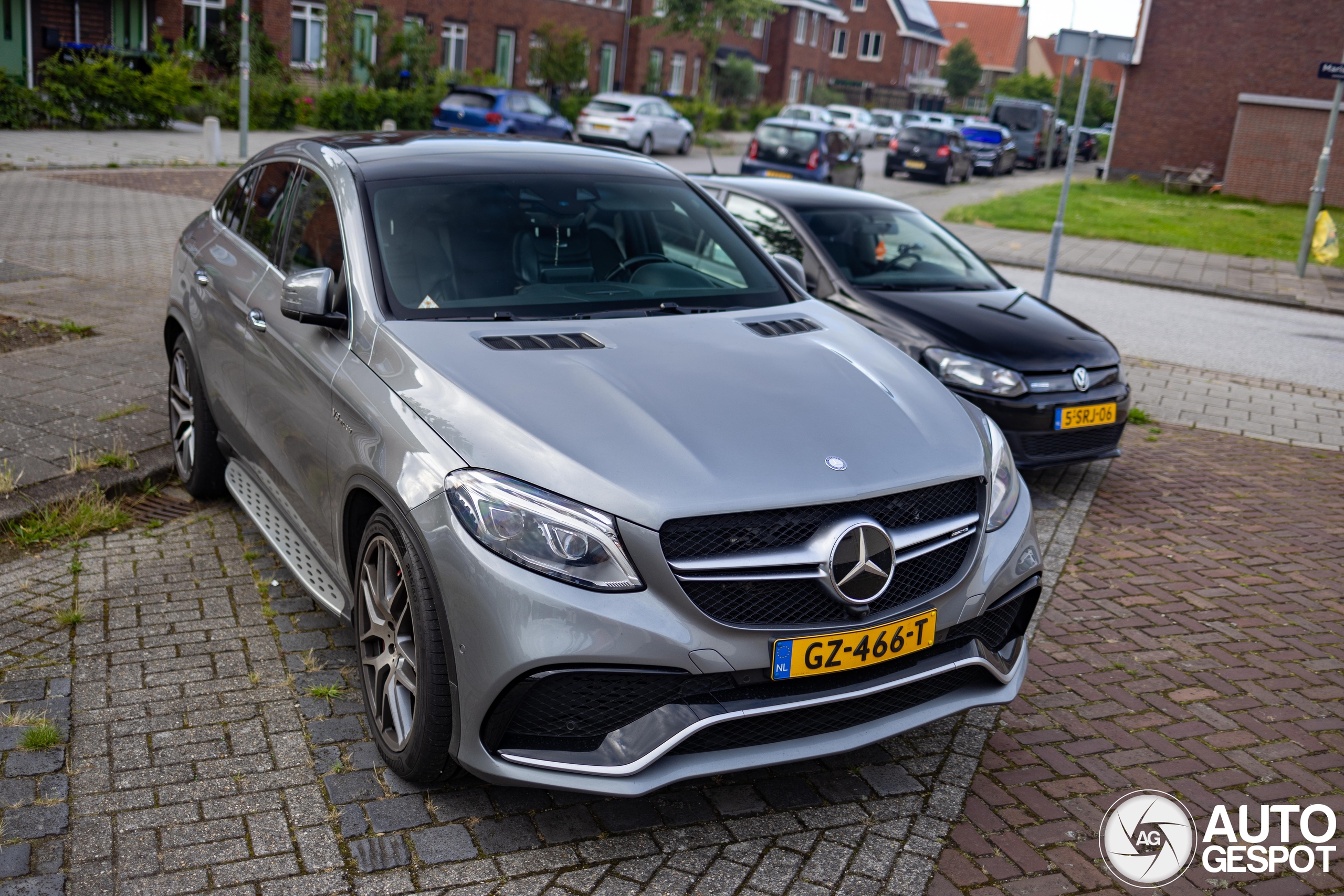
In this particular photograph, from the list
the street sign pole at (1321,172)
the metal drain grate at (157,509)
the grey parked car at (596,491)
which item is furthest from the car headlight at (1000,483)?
the street sign pole at (1321,172)

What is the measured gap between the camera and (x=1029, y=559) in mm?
3533

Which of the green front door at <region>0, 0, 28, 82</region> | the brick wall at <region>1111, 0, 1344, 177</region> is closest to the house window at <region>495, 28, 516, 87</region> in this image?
the green front door at <region>0, 0, 28, 82</region>

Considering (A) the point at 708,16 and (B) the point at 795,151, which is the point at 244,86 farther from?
(A) the point at 708,16

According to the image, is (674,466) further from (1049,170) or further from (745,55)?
(745,55)

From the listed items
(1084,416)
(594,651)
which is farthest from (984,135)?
(594,651)

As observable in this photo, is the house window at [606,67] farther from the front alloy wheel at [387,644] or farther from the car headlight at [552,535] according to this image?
the car headlight at [552,535]

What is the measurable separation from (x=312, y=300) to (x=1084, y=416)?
4.50 m

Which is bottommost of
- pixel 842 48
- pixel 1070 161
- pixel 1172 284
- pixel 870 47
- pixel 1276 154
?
pixel 1172 284

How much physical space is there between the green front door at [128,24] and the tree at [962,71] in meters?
61.3

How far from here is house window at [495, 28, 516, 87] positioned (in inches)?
1640

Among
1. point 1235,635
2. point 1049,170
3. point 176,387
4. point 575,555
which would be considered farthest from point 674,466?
point 1049,170

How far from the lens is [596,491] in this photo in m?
2.90

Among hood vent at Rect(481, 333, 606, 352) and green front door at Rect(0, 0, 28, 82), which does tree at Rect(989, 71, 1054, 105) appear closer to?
green front door at Rect(0, 0, 28, 82)

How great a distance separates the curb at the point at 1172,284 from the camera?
1454 cm
